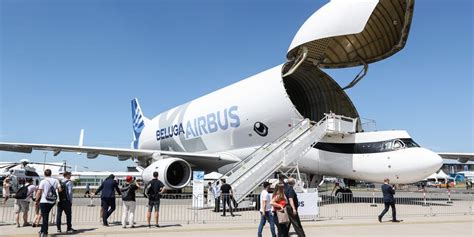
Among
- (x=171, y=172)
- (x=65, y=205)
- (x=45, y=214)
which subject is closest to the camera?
(x=45, y=214)

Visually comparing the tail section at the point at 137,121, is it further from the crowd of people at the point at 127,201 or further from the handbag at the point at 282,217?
the handbag at the point at 282,217

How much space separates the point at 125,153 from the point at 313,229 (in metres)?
14.5

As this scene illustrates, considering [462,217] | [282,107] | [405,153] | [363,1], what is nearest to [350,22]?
[363,1]

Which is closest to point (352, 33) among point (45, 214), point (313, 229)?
point (313, 229)

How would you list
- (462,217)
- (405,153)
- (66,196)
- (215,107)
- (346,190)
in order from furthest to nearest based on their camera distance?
(215,107) < (346,190) < (405,153) < (462,217) < (66,196)

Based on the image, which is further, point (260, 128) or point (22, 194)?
point (260, 128)

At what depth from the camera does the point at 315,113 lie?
21172 mm

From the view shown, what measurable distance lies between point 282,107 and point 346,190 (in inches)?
221

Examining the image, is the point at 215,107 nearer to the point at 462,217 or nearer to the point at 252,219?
the point at 252,219

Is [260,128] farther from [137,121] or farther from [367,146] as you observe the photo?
[137,121]

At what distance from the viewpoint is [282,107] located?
17156 mm

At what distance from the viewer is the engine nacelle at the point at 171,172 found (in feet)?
57.2

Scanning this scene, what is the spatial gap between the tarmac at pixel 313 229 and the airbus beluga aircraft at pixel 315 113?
4.75 metres

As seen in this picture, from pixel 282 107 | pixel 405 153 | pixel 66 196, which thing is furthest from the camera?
pixel 282 107
